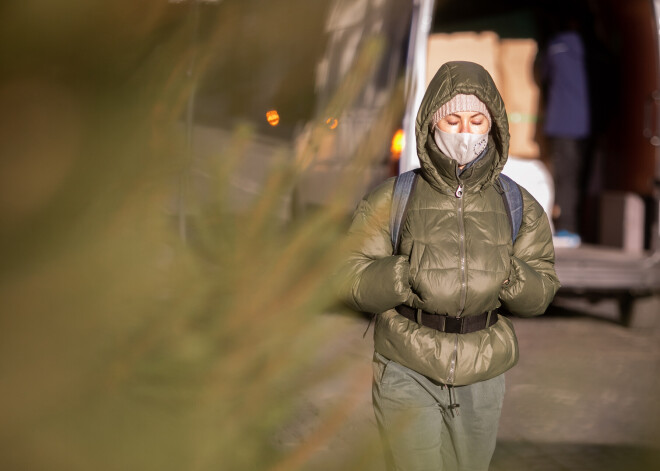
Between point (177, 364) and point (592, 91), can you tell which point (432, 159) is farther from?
point (592, 91)

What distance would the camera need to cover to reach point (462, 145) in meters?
2.60

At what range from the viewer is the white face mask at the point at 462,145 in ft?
8.52

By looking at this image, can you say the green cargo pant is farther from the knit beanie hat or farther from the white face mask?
the knit beanie hat

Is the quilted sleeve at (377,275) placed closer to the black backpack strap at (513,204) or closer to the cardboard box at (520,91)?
the black backpack strap at (513,204)

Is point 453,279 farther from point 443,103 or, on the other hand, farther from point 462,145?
point 443,103

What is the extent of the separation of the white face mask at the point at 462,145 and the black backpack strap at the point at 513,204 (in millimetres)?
192

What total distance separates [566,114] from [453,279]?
20.0 ft

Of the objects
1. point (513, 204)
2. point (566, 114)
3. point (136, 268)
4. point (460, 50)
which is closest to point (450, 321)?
point (513, 204)

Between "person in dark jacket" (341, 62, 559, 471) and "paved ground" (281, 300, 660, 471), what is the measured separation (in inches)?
18.5

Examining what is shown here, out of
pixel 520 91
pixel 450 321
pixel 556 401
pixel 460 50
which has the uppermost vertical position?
pixel 460 50

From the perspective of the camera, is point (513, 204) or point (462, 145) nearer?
point (462, 145)

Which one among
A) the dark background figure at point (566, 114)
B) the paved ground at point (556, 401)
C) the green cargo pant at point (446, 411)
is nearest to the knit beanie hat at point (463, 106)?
the green cargo pant at point (446, 411)

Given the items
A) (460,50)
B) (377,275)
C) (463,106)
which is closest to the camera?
(377,275)

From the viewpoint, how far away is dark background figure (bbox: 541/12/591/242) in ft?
27.0
